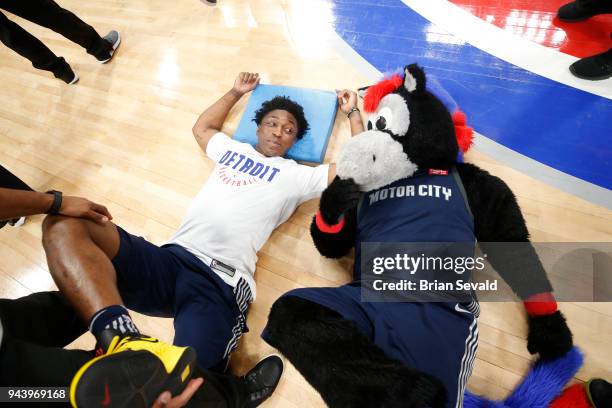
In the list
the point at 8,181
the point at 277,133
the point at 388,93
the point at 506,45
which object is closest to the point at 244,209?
the point at 277,133

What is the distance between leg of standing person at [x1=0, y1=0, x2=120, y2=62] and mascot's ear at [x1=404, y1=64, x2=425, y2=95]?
2.34m

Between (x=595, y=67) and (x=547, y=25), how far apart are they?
1.23ft

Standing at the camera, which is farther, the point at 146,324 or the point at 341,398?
the point at 146,324

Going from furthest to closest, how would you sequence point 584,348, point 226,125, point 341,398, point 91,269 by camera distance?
1. point 226,125
2. point 584,348
3. point 91,269
4. point 341,398

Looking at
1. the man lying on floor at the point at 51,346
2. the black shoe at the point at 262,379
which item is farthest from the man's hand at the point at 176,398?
the black shoe at the point at 262,379

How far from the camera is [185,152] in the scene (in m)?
1.91

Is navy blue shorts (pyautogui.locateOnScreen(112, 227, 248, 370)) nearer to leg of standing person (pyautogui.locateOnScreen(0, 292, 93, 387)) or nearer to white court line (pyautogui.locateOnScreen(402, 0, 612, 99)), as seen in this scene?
leg of standing person (pyautogui.locateOnScreen(0, 292, 93, 387))

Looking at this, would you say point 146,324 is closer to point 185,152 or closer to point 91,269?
point 91,269

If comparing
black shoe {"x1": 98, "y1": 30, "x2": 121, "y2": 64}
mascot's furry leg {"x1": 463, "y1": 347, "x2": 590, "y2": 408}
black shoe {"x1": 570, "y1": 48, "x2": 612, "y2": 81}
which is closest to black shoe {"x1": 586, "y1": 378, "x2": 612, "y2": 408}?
mascot's furry leg {"x1": 463, "y1": 347, "x2": 590, "y2": 408}

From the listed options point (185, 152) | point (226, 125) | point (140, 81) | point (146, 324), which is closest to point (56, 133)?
point (140, 81)

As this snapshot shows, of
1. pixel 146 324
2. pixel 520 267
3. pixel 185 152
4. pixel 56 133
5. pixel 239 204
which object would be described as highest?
pixel 520 267

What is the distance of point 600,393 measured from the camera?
101cm

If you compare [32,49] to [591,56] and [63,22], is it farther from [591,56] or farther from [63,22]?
[591,56]

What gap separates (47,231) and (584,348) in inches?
69.0
